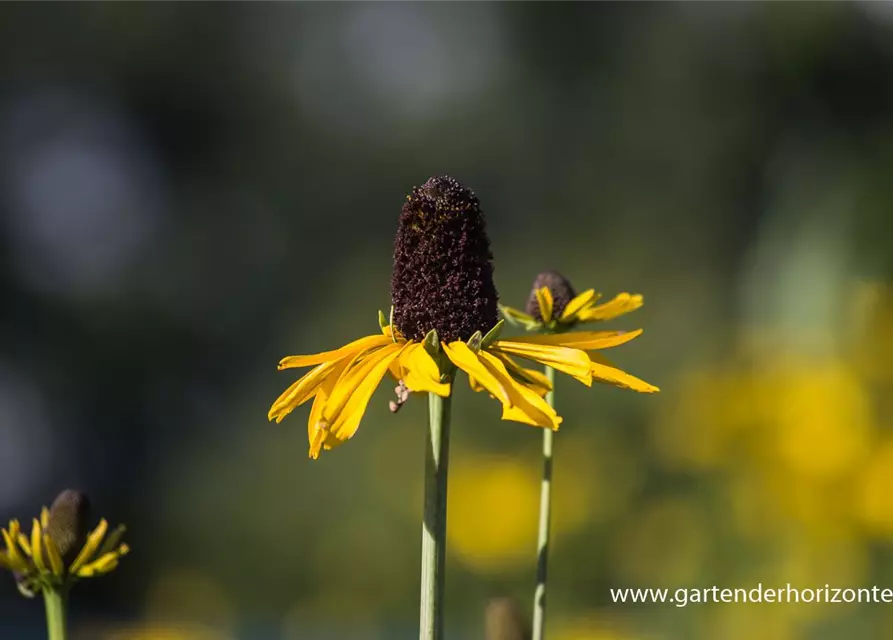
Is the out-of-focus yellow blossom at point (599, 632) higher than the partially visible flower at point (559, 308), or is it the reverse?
the partially visible flower at point (559, 308)

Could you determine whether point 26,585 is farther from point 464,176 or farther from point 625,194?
point 464,176

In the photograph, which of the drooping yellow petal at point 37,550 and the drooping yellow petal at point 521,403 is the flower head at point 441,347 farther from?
the drooping yellow petal at point 37,550

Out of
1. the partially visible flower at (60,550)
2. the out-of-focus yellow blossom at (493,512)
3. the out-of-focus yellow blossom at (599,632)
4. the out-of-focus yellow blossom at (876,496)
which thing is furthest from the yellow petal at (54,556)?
the out-of-focus yellow blossom at (493,512)

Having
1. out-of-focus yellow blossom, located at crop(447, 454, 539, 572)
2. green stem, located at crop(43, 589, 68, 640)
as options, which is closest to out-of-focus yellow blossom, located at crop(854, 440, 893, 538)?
out-of-focus yellow blossom, located at crop(447, 454, 539, 572)

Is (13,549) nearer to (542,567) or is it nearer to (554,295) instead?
(542,567)

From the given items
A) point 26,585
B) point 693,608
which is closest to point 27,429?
point 693,608

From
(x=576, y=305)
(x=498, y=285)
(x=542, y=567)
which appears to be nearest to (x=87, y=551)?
(x=542, y=567)
